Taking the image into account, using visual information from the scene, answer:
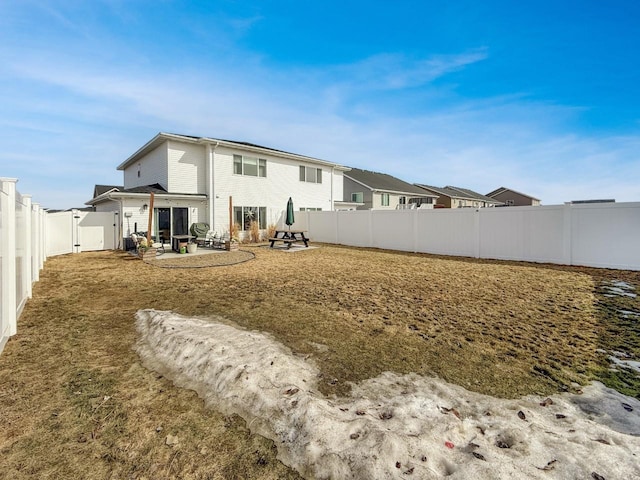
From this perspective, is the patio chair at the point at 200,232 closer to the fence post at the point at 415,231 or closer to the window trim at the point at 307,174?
the window trim at the point at 307,174

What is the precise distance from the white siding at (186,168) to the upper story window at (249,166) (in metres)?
1.84

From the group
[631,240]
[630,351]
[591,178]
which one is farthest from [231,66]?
[591,178]

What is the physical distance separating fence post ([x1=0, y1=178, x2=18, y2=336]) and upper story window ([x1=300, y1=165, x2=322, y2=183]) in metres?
17.6

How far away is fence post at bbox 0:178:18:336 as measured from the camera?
142 inches

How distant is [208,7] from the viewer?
9.28m

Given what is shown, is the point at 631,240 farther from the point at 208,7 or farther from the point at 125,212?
the point at 125,212

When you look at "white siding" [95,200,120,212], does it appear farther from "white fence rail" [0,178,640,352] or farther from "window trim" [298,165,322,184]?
"window trim" [298,165,322,184]

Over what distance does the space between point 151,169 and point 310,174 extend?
10.3 meters

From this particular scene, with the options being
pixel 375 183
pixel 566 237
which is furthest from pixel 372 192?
pixel 566 237

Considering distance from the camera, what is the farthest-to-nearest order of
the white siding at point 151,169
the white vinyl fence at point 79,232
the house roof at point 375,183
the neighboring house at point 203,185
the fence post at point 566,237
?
the house roof at point 375,183
the white siding at point 151,169
the neighboring house at point 203,185
the white vinyl fence at point 79,232
the fence post at point 566,237

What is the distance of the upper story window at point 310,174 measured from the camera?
2088 centimetres

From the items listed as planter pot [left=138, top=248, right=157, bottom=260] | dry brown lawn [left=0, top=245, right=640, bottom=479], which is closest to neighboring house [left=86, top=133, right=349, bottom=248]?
planter pot [left=138, top=248, right=157, bottom=260]

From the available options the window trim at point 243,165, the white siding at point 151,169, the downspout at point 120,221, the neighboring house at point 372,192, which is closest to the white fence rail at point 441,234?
the downspout at point 120,221

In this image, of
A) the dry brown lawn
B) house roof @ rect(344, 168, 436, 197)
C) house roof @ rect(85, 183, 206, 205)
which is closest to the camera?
the dry brown lawn
